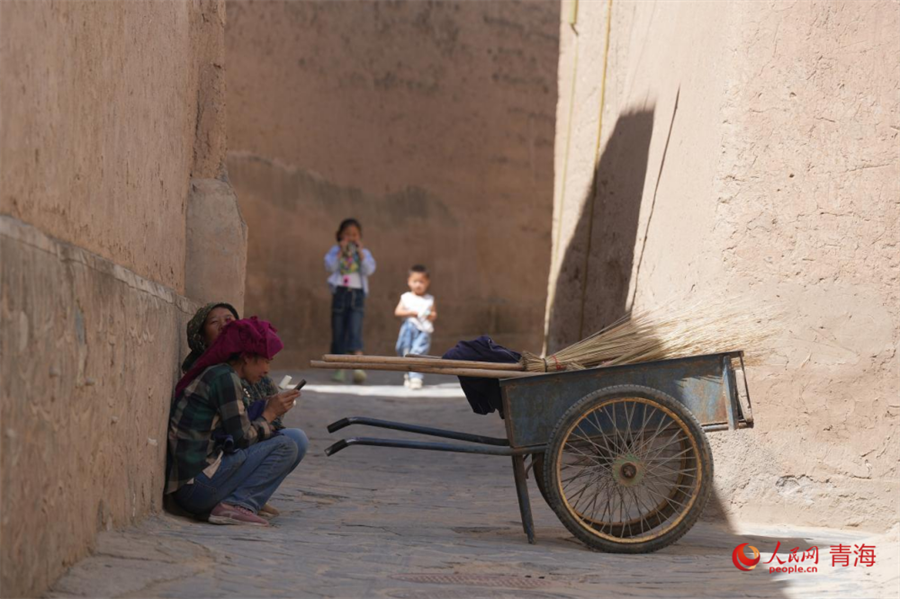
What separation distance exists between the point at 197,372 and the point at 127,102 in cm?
120

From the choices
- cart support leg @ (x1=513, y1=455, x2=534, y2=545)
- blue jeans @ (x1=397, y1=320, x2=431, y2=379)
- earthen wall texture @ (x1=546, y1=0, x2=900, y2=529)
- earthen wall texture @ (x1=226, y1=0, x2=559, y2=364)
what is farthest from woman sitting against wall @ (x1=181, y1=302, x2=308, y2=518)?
earthen wall texture @ (x1=226, y1=0, x2=559, y2=364)

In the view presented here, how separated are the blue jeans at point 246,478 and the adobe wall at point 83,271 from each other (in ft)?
0.75

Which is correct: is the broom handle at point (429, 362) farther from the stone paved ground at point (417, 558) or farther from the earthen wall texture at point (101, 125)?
the earthen wall texture at point (101, 125)

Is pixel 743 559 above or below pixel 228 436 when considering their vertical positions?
below

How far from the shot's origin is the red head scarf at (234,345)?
4.54 m

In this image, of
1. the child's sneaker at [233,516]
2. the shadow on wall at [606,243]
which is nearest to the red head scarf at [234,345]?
the child's sneaker at [233,516]

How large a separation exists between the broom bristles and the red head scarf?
1037 millimetres

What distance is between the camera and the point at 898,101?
536 centimetres

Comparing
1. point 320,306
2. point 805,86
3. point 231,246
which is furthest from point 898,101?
point 320,306

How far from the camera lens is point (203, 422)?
4.52 m

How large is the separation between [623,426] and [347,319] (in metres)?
6.56

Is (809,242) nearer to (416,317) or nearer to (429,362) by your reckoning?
(429,362)

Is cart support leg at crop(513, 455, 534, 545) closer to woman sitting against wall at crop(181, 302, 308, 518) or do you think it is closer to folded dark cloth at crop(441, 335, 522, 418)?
folded dark cloth at crop(441, 335, 522, 418)

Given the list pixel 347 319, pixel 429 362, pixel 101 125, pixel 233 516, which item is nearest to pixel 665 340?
pixel 429 362
